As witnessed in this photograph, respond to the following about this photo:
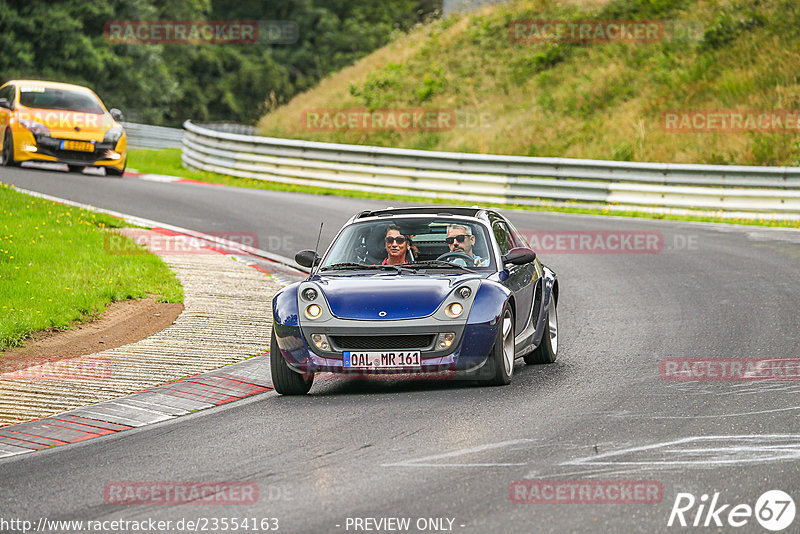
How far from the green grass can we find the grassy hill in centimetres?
1456

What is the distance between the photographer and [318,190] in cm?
2705

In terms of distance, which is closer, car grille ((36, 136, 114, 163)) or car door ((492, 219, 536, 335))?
car door ((492, 219, 536, 335))

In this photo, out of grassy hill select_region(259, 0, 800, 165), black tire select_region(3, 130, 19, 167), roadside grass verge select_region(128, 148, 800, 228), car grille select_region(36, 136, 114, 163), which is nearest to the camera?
roadside grass verge select_region(128, 148, 800, 228)

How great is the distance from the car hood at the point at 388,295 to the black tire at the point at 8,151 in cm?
1751

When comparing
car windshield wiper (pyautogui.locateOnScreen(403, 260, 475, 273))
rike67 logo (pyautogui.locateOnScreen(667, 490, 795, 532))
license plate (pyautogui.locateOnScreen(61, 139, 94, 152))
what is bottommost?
rike67 logo (pyautogui.locateOnScreen(667, 490, 795, 532))

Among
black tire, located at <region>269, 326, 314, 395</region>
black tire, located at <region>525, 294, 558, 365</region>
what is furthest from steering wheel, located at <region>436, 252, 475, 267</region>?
black tire, located at <region>269, 326, 314, 395</region>

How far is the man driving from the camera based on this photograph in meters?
9.59

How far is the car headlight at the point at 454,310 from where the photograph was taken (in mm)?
8586

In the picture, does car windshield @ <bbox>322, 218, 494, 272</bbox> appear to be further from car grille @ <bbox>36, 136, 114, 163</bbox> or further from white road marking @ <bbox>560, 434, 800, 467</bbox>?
car grille @ <bbox>36, 136, 114, 163</bbox>

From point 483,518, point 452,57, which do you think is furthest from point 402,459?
point 452,57

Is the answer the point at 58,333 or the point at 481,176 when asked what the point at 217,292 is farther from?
the point at 481,176

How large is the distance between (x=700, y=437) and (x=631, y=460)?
75cm

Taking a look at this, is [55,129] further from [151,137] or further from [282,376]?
[151,137]

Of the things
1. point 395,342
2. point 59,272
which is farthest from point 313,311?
point 59,272
